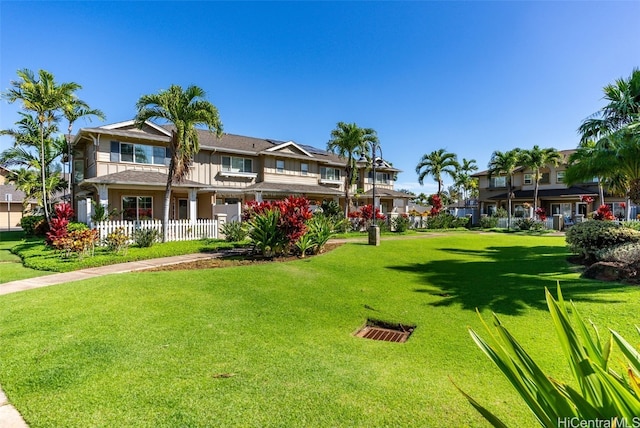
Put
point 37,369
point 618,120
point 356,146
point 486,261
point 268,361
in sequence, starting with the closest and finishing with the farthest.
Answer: point 37,369 < point 268,361 < point 486,261 < point 618,120 < point 356,146

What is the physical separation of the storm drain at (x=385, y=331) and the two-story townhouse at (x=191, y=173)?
16496 mm

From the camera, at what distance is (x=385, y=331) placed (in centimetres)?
575

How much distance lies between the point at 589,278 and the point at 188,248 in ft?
45.0

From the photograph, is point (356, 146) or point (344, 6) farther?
point (356, 146)

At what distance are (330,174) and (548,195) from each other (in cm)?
2541

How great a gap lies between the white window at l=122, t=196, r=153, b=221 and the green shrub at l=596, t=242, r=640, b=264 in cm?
2363

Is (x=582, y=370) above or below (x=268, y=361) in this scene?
above

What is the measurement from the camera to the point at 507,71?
53.0 ft

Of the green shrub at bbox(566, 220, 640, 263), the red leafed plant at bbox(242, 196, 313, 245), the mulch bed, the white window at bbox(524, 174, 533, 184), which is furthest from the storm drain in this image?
the white window at bbox(524, 174, 533, 184)

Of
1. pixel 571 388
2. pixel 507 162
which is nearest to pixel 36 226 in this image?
pixel 571 388

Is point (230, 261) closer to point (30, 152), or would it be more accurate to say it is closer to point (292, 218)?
point (292, 218)

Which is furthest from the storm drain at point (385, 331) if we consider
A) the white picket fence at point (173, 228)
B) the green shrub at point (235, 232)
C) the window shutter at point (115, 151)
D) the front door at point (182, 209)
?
the front door at point (182, 209)

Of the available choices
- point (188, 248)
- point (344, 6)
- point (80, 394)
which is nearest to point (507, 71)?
point (344, 6)

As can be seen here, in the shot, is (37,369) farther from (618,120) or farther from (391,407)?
(618,120)
